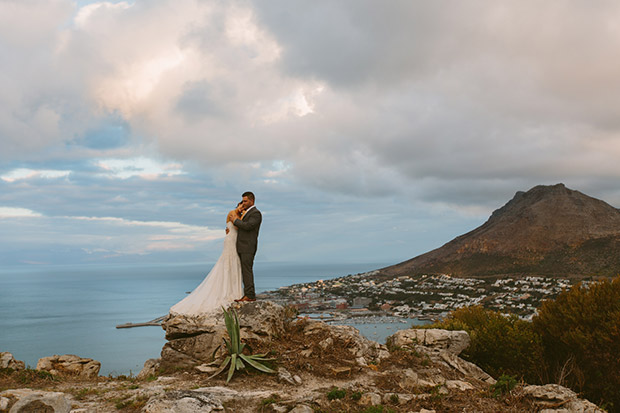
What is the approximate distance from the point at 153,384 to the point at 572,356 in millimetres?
12857

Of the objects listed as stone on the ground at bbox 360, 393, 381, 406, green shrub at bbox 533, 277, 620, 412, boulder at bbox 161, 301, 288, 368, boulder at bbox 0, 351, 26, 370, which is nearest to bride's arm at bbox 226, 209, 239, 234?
boulder at bbox 161, 301, 288, 368

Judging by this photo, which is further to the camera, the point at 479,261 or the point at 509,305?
the point at 479,261

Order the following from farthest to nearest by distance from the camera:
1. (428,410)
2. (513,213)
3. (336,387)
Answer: (513,213)
(336,387)
(428,410)

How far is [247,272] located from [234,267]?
18.0 inches

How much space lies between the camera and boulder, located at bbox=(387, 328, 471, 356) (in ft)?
38.8

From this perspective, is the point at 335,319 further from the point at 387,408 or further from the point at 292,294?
the point at 387,408

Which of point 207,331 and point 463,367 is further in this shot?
point 463,367

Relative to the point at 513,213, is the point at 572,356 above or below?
below

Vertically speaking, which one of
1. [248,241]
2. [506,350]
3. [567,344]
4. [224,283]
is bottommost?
[506,350]

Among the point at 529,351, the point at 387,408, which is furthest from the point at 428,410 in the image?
the point at 529,351

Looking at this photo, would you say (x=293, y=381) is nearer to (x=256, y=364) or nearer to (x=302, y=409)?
(x=256, y=364)

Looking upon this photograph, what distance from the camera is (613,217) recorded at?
88.3 metres

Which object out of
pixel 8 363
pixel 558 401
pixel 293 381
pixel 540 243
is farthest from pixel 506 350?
pixel 540 243

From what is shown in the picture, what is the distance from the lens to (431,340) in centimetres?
1190
